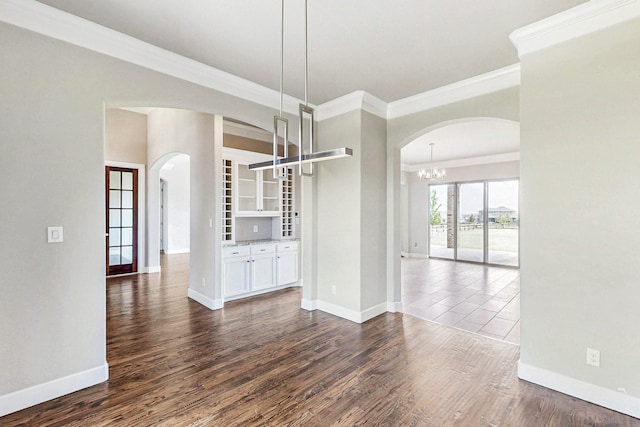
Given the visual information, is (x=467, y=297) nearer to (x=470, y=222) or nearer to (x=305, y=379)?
Answer: (x=305, y=379)

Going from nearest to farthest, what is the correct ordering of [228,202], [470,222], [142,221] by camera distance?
[228,202] → [142,221] → [470,222]

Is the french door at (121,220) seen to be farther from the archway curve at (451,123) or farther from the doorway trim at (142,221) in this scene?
the archway curve at (451,123)

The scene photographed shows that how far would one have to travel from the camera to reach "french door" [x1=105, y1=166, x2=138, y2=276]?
6555 millimetres

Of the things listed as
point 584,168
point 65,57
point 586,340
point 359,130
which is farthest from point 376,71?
point 586,340

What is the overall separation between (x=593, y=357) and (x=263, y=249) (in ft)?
13.7

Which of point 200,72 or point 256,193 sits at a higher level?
point 200,72

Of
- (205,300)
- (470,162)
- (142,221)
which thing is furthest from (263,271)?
(470,162)

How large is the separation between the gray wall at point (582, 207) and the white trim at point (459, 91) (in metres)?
0.58

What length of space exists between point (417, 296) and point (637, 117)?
148 inches

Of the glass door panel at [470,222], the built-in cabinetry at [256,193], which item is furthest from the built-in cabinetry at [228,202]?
the glass door panel at [470,222]

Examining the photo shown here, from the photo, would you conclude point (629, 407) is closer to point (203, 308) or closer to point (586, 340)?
point (586, 340)

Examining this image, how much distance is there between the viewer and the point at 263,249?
521cm

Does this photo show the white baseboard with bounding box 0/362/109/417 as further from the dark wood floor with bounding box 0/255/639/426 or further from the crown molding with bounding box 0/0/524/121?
the crown molding with bounding box 0/0/524/121

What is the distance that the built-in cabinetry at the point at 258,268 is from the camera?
15.6 ft
